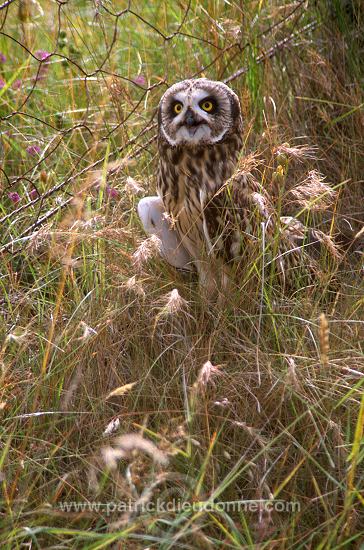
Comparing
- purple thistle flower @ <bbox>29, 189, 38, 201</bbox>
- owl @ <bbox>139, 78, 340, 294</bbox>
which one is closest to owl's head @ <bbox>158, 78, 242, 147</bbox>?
owl @ <bbox>139, 78, 340, 294</bbox>

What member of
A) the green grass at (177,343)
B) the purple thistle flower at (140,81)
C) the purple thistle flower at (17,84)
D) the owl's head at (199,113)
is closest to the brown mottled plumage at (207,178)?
the owl's head at (199,113)

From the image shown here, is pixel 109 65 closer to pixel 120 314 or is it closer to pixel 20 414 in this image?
pixel 120 314

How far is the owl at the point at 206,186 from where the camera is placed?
2.68 metres

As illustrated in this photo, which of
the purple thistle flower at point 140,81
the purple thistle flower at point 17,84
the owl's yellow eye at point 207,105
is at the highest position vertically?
the owl's yellow eye at point 207,105

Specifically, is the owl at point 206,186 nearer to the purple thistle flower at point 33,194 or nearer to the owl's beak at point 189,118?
the owl's beak at point 189,118

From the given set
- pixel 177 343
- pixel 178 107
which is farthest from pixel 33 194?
pixel 177 343

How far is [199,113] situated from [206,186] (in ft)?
0.84

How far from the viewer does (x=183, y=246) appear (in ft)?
9.42

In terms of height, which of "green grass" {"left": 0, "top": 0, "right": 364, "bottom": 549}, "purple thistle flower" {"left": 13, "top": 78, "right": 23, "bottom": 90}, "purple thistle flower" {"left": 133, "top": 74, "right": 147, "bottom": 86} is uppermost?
"purple thistle flower" {"left": 13, "top": 78, "right": 23, "bottom": 90}

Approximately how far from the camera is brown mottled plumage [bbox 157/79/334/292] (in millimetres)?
2689

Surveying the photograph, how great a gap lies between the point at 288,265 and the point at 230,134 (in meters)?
0.47

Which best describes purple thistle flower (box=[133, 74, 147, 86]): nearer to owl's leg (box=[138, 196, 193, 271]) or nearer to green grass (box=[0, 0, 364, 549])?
green grass (box=[0, 0, 364, 549])

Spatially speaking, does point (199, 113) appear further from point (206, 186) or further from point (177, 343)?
point (177, 343)

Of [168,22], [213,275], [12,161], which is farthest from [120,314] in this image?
[168,22]
